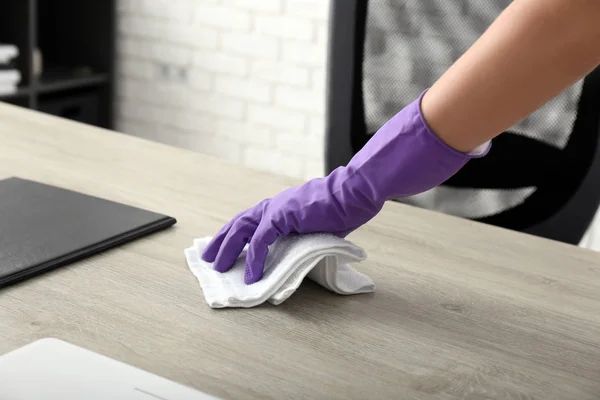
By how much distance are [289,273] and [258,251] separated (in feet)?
0.15

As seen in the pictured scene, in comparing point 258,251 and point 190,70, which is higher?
point 258,251

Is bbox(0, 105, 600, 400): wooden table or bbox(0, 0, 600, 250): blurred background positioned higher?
bbox(0, 105, 600, 400): wooden table

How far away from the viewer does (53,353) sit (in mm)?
737

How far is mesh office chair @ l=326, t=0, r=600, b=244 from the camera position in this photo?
1.50 m

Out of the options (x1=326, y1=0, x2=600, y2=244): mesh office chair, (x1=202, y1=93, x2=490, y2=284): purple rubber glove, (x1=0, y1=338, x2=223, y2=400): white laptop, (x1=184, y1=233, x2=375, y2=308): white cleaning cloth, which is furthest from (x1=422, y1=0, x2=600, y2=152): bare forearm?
(x1=326, y1=0, x2=600, y2=244): mesh office chair

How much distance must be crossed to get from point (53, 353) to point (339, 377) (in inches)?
9.6

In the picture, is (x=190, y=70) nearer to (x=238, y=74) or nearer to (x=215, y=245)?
(x=238, y=74)

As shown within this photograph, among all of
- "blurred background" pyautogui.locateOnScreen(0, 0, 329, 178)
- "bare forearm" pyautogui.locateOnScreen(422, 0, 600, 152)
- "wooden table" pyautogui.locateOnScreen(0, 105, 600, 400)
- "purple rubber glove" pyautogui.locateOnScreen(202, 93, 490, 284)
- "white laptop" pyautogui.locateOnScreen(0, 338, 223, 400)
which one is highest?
"bare forearm" pyautogui.locateOnScreen(422, 0, 600, 152)

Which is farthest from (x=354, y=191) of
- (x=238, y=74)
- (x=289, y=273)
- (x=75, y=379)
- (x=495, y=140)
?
(x=238, y=74)

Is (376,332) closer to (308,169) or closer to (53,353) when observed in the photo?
(53,353)

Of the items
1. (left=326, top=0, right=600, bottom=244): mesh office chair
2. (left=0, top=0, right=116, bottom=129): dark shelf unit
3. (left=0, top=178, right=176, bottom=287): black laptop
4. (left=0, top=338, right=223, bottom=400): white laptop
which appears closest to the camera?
(left=0, top=338, right=223, bottom=400): white laptop

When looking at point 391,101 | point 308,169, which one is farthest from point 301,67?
point 391,101

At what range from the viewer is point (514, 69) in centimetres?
83

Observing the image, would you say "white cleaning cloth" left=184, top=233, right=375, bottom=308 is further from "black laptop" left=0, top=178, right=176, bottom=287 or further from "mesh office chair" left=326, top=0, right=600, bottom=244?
"mesh office chair" left=326, top=0, right=600, bottom=244
